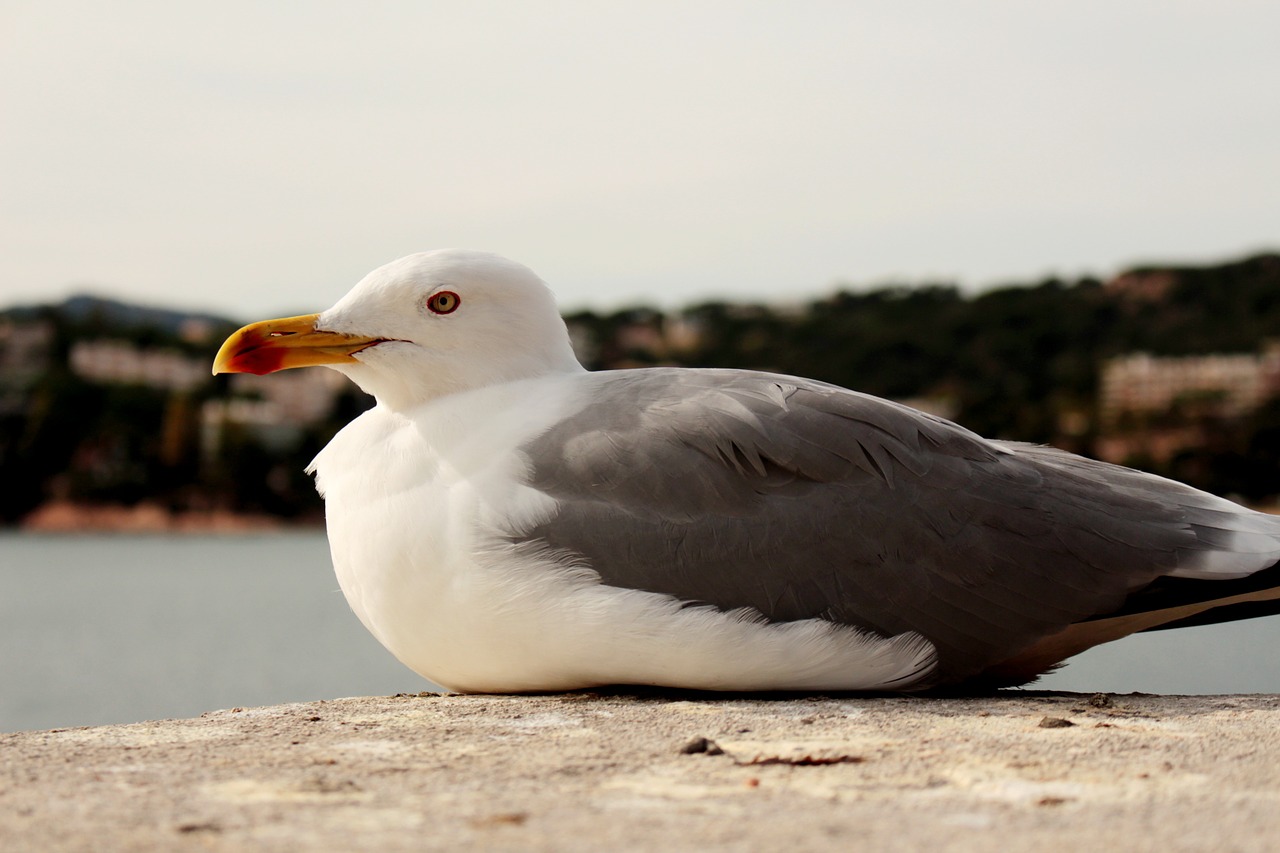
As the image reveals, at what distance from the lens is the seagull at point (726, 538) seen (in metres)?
4.79

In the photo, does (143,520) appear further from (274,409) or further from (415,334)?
(415,334)

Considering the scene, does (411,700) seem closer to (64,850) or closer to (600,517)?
(600,517)

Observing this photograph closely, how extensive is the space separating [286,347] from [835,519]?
211cm

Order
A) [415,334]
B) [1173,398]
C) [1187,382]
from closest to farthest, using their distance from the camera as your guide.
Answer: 1. [415,334]
2. [1173,398]
3. [1187,382]

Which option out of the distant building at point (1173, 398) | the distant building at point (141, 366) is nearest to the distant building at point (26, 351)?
the distant building at point (141, 366)

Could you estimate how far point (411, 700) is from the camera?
5.11m

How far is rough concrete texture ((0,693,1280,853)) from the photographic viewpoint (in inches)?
114

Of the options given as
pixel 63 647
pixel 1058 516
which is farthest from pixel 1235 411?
pixel 1058 516

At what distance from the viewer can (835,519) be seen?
16.0 feet

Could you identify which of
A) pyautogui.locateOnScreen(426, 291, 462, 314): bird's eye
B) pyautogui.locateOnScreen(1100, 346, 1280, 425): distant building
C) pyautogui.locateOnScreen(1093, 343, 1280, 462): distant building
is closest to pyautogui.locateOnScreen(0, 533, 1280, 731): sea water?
pyautogui.locateOnScreen(426, 291, 462, 314): bird's eye

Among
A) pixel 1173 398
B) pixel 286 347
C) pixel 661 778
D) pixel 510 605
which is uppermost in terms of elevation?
pixel 1173 398

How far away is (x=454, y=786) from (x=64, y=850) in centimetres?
89

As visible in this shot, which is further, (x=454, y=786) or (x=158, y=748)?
(x=158, y=748)

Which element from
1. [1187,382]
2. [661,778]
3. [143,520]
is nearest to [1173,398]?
[1187,382]
